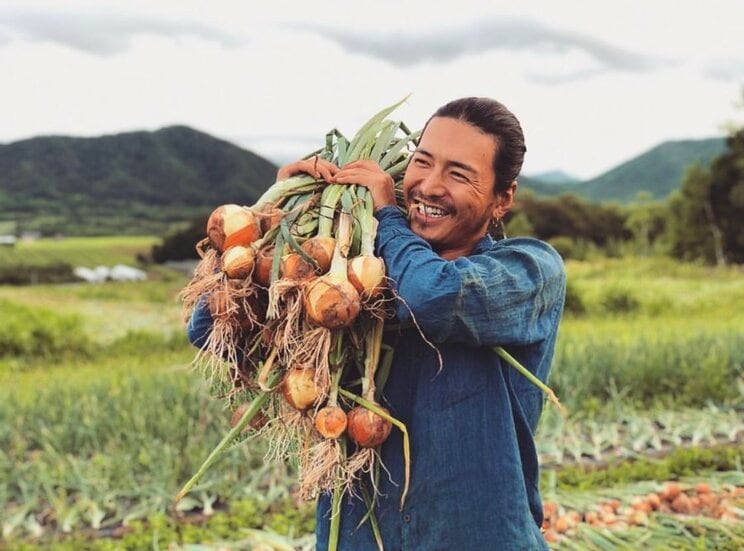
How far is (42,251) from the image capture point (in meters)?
13.0

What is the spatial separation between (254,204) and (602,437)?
396 centimetres

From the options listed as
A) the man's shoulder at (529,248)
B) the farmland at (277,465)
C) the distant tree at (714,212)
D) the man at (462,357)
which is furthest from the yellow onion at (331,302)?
the distant tree at (714,212)

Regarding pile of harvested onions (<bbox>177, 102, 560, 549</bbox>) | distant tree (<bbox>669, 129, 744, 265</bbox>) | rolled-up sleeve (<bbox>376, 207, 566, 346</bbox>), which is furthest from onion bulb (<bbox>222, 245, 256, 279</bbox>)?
distant tree (<bbox>669, 129, 744, 265</bbox>)

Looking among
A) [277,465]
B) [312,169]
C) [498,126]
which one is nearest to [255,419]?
[312,169]

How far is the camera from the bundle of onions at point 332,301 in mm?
1341

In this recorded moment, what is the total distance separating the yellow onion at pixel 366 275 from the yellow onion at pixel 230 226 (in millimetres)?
196

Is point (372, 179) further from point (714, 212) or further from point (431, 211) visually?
point (714, 212)

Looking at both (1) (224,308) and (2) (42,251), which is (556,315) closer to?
(1) (224,308)

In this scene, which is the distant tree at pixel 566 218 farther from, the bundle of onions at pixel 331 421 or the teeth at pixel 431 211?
the bundle of onions at pixel 331 421

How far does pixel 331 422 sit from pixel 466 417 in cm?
26

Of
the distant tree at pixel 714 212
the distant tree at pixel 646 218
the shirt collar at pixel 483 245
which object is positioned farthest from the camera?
the distant tree at pixel 646 218

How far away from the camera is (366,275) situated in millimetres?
1382

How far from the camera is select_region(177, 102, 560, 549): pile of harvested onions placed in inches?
55.4

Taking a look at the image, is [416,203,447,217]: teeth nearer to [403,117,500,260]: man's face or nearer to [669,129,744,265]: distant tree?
[403,117,500,260]: man's face
